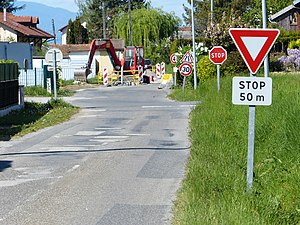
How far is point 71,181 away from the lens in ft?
37.5

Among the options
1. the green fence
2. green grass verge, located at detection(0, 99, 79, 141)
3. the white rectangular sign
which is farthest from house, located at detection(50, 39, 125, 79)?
the white rectangular sign

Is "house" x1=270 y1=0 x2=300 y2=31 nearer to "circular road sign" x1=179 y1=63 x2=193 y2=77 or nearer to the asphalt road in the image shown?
"circular road sign" x1=179 y1=63 x2=193 y2=77

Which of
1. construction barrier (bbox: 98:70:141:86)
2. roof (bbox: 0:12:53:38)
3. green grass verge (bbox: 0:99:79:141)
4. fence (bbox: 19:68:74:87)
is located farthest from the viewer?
roof (bbox: 0:12:53:38)

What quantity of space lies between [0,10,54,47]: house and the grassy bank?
175 feet

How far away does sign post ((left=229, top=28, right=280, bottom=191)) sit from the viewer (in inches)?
345

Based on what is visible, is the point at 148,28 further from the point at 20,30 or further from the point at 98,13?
the point at 98,13

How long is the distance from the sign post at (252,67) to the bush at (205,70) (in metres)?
30.1

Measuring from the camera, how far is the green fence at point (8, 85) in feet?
81.1

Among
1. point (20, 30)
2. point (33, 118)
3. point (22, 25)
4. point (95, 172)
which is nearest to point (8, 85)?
point (33, 118)

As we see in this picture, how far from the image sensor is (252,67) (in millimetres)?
8961

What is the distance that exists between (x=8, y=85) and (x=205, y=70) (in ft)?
52.8

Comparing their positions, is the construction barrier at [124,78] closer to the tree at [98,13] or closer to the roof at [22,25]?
the roof at [22,25]

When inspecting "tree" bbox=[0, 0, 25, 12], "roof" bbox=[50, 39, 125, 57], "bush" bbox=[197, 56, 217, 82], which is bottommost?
"bush" bbox=[197, 56, 217, 82]

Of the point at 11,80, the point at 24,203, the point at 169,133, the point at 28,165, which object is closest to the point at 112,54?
the point at 11,80
